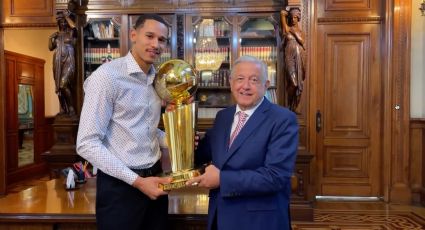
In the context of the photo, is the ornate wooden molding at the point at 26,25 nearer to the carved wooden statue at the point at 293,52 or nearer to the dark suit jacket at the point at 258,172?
the carved wooden statue at the point at 293,52

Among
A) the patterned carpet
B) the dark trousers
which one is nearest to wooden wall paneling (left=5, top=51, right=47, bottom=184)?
the patterned carpet

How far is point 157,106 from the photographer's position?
1629 mm

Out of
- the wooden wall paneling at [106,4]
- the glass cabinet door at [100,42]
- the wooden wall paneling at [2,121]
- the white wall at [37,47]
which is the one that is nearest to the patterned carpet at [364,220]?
the glass cabinet door at [100,42]

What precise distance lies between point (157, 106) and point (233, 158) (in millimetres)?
394

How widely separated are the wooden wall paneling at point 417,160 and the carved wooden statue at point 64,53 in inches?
168

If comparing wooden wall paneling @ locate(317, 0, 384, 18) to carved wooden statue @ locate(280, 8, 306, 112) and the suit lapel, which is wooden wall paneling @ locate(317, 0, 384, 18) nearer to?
carved wooden statue @ locate(280, 8, 306, 112)

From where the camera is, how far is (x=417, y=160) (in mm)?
4898

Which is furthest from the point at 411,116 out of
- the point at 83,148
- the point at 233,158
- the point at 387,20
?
the point at 83,148

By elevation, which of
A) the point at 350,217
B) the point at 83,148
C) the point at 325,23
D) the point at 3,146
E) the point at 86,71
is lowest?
the point at 350,217

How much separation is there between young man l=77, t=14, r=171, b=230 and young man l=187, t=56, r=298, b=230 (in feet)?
0.71

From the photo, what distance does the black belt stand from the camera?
1.55 m

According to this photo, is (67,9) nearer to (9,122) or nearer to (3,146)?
(3,146)

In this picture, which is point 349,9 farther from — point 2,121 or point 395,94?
point 2,121

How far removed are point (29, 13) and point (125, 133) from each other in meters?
4.42
